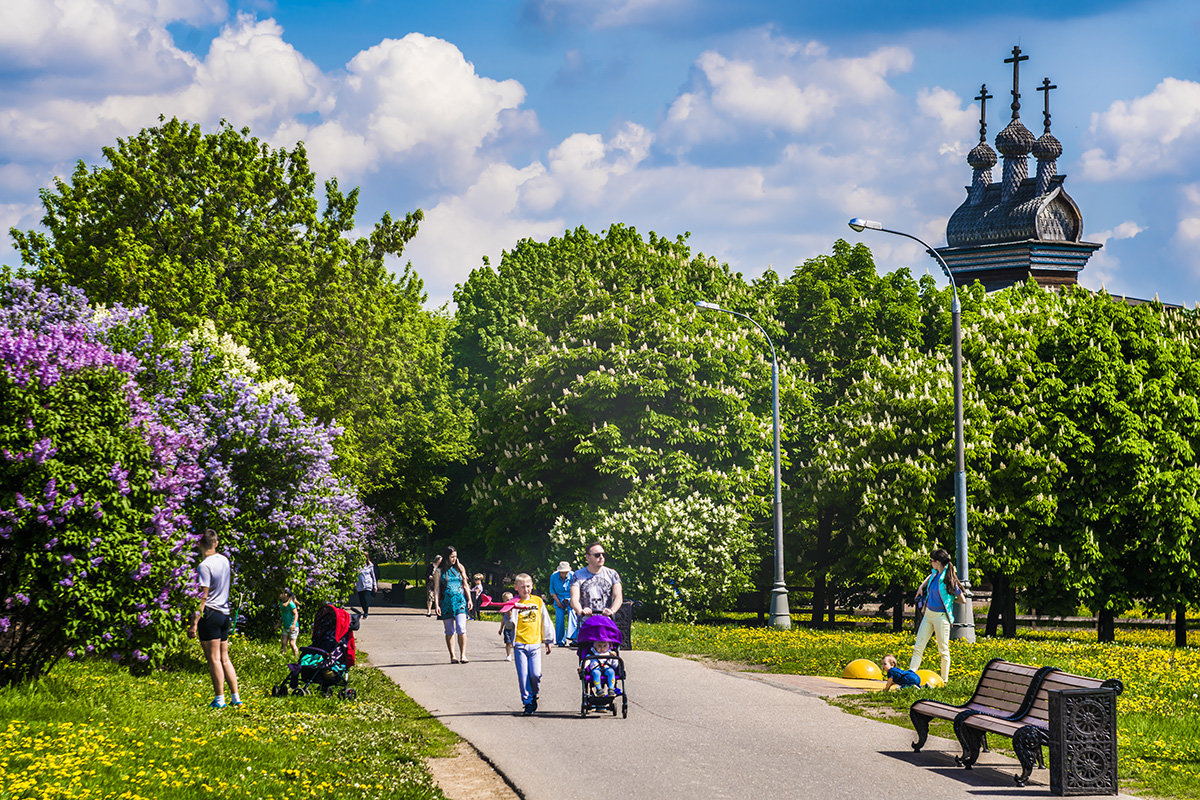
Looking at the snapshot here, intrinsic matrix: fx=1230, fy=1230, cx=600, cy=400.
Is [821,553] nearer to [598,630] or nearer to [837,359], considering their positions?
[837,359]

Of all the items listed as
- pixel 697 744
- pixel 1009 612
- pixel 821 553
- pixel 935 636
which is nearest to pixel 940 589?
pixel 935 636

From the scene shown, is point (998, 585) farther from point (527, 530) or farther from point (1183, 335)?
point (527, 530)

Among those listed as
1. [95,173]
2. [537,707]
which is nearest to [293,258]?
[95,173]

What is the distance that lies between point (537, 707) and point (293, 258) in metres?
23.7

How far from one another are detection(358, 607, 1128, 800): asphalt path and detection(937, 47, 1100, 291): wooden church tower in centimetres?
6391

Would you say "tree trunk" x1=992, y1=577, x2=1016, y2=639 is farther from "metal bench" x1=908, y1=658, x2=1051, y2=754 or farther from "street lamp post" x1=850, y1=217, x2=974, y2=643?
"metal bench" x1=908, y1=658, x2=1051, y2=754

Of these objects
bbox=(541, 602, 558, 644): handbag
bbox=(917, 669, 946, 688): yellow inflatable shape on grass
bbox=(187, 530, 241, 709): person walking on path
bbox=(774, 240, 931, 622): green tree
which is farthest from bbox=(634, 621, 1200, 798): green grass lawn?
bbox=(774, 240, 931, 622): green tree

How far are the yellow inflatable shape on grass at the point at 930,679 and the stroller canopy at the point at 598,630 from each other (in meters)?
4.76

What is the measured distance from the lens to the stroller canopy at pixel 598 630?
13.1 metres

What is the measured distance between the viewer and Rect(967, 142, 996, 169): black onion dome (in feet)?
273

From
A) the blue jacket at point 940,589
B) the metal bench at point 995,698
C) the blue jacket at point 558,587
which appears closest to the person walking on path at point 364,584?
the blue jacket at point 558,587

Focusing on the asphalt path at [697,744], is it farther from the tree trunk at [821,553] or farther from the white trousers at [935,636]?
the tree trunk at [821,553]

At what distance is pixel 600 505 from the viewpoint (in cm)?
3584

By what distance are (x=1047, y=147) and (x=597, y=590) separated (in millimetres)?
74081
